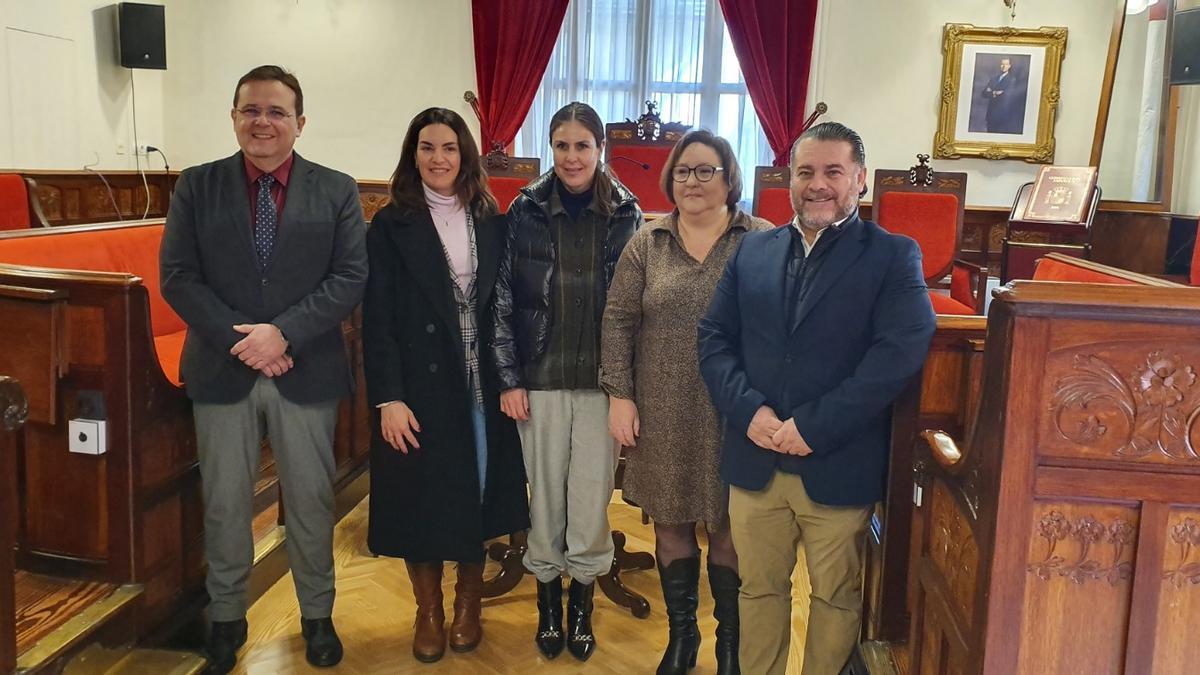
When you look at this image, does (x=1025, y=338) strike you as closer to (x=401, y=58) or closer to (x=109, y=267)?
(x=109, y=267)

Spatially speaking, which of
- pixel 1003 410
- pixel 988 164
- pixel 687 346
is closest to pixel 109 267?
pixel 687 346

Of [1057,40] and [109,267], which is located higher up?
[1057,40]

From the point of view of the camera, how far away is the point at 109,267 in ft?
10.5

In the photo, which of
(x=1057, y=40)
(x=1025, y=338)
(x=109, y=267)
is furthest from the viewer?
(x=1057, y=40)

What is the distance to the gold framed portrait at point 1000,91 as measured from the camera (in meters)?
6.83

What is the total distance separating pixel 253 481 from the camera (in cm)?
232

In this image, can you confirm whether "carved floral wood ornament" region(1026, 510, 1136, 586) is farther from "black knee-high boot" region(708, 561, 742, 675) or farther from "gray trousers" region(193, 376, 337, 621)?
"gray trousers" region(193, 376, 337, 621)

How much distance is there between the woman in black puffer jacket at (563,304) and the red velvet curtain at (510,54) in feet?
16.6

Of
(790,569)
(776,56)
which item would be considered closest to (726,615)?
(790,569)

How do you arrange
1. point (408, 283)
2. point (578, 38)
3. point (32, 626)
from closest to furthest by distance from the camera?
point (32, 626)
point (408, 283)
point (578, 38)

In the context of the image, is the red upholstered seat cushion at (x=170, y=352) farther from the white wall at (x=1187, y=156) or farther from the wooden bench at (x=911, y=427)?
the white wall at (x=1187, y=156)

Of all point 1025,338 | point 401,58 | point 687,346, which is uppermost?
point 401,58

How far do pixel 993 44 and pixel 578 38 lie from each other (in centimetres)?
327

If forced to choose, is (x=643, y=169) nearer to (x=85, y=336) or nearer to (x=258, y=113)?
(x=258, y=113)
